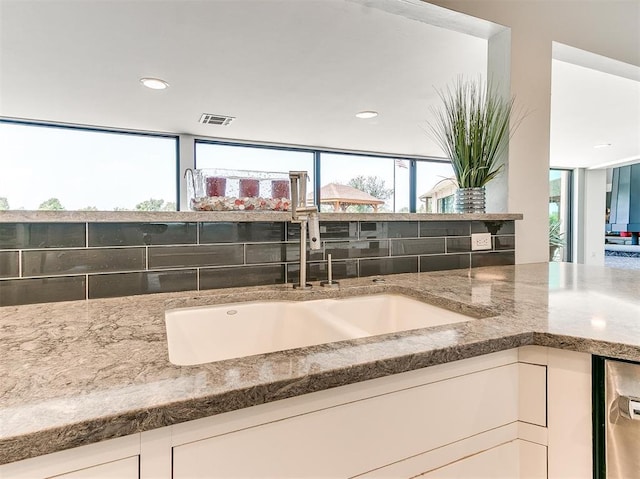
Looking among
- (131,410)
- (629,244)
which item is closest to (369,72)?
(131,410)

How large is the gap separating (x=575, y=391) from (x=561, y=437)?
0.33 feet

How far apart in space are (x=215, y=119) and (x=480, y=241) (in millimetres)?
3329

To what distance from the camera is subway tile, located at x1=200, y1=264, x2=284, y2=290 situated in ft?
3.74

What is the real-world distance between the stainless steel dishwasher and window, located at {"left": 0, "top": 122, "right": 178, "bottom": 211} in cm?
460

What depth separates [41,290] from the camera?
96 cm

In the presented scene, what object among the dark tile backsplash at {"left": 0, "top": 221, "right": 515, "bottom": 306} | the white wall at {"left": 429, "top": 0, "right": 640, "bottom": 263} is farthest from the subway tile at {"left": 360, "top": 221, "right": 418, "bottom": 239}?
the white wall at {"left": 429, "top": 0, "right": 640, "bottom": 263}

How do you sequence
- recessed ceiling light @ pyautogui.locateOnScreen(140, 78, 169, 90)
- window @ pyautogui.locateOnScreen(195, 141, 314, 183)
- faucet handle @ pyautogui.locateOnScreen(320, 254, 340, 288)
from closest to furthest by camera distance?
faucet handle @ pyautogui.locateOnScreen(320, 254, 340, 288), recessed ceiling light @ pyautogui.locateOnScreen(140, 78, 169, 90), window @ pyautogui.locateOnScreen(195, 141, 314, 183)

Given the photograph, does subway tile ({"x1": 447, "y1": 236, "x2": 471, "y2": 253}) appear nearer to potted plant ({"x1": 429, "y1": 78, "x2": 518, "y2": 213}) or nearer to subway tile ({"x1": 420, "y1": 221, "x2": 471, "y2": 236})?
subway tile ({"x1": 420, "y1": 221, "x2": 471, "y2": 236})

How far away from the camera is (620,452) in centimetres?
65

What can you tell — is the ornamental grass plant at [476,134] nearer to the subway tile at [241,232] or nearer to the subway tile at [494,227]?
the subway tile at [494,227]

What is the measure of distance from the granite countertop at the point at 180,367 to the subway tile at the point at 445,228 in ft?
1.42

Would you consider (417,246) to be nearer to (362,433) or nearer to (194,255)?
(194,255)

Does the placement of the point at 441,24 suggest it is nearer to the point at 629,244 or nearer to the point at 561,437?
the point at 561,437

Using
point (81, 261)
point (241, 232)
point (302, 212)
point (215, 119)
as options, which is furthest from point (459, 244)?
point (215, 119)
